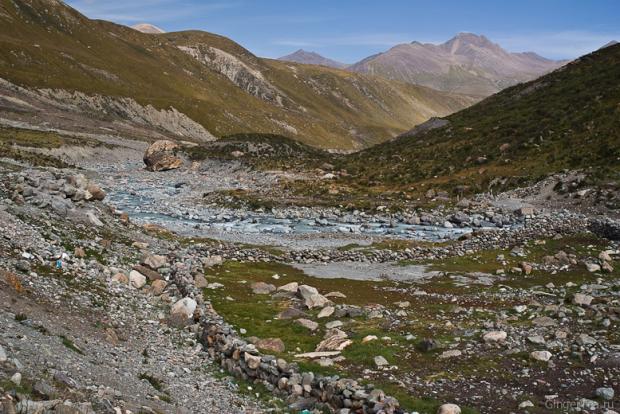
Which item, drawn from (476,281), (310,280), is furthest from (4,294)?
(476,281)

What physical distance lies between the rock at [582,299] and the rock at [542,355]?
7.09 m

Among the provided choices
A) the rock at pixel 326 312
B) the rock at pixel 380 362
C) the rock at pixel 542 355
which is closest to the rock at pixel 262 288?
the rock at pixel 326 312

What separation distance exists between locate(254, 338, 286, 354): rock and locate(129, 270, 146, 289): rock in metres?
9.43

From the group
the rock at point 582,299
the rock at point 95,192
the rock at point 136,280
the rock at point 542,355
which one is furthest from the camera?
the rock at point 95,192

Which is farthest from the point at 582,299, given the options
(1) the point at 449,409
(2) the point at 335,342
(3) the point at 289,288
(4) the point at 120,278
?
(4) the point at 120,278

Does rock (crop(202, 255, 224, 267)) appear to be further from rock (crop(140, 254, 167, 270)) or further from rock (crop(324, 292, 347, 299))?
rock (crop(324, 292, 347, 299))

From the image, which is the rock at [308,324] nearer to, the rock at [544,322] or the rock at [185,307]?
the rock at [185,307]

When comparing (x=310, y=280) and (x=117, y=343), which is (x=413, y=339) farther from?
(x=310, y=280)

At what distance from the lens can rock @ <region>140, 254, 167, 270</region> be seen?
33.2 meters

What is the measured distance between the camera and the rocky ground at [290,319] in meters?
17.9

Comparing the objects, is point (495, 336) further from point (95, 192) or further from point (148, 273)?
point (95, 192)

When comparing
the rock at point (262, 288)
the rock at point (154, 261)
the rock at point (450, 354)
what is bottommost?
the rock at point (262, 288)

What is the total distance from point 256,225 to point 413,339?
1581 inches

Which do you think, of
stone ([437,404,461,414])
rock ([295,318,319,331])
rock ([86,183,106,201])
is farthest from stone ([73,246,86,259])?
stone ([437,404,461,414])
